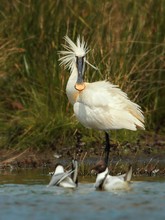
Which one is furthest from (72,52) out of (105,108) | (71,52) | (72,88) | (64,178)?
(64,178)

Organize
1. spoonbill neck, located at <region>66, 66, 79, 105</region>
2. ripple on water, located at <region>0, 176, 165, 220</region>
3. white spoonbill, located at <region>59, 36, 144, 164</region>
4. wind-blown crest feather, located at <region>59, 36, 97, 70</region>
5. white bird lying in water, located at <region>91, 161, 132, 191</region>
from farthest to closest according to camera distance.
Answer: wind-blown crest feather, located at <region>59, 36, 97, 70</region>
spoonbill neck, located at <region>66, 66, 79, 105</region>
white spoonbill, located at <region>59, 36, 144, 164</region>
white bird lying in water, located at <region>91, 161, 132, 191</region>
ripple on water, located at <region>0, 176, 165, 220</region>

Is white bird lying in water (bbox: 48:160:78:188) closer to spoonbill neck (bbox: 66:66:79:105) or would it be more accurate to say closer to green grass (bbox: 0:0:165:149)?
spoonbill neck (bbox: 66:66:79:105)

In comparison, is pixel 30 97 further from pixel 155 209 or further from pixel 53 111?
pixel 155 209

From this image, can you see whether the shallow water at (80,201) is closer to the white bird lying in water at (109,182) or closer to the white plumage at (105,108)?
the white bird lying in water at (109,182)

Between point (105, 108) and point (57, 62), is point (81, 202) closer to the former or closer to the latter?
point (105, 108)

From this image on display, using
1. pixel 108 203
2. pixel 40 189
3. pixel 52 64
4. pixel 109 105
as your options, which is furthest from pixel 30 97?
pixel 108 203

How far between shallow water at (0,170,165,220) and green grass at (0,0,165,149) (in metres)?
2.40

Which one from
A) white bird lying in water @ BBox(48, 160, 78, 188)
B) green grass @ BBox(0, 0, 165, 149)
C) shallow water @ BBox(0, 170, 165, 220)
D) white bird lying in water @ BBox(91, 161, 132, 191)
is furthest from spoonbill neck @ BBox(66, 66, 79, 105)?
white bird lying in water @ BBox(91, 161, 132, 191)

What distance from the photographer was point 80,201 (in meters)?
9.34

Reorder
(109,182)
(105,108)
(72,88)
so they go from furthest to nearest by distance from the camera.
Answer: (72,88), (105,108), (109,182)

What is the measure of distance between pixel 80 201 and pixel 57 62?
4.67m

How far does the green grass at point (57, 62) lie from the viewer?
1326 centimetres

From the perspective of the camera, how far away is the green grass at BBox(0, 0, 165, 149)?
13.3 meters

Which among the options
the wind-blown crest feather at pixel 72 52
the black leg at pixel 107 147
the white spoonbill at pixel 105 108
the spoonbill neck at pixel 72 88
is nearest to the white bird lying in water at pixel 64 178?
the white spoonbill at pixel 105 108
